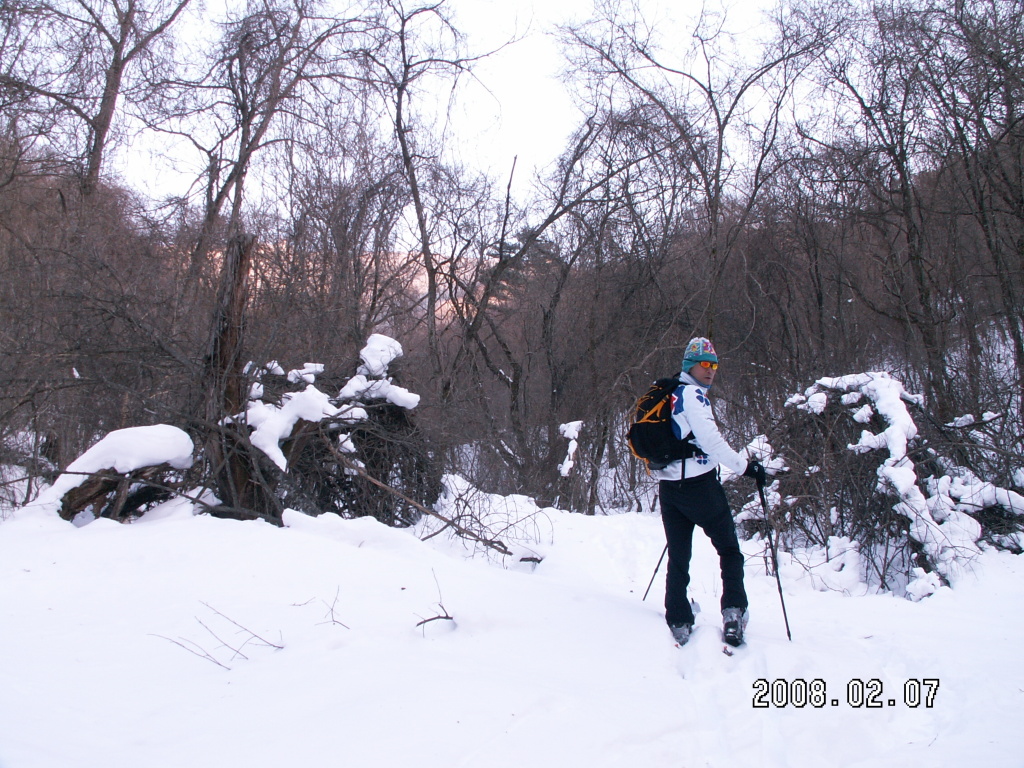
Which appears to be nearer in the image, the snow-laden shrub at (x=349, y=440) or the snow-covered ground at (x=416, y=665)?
the snow-covered ground at (x=416, y=665)

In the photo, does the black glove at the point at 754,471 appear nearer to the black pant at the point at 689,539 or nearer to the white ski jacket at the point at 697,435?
the white ski jacket at the point at 697,435

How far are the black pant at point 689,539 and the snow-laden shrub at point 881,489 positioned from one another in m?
2.30

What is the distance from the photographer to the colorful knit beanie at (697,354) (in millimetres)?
3963

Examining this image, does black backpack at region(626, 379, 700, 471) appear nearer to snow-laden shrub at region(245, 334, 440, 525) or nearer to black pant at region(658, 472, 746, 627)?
black pant at region(658, 472, 746, 627)

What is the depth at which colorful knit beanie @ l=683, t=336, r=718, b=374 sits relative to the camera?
13.0ft

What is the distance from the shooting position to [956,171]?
11016 mm

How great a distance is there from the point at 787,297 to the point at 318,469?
10987 millimetres

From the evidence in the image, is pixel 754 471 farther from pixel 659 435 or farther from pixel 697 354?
pixel 697 354

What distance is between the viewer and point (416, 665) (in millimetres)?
3018
